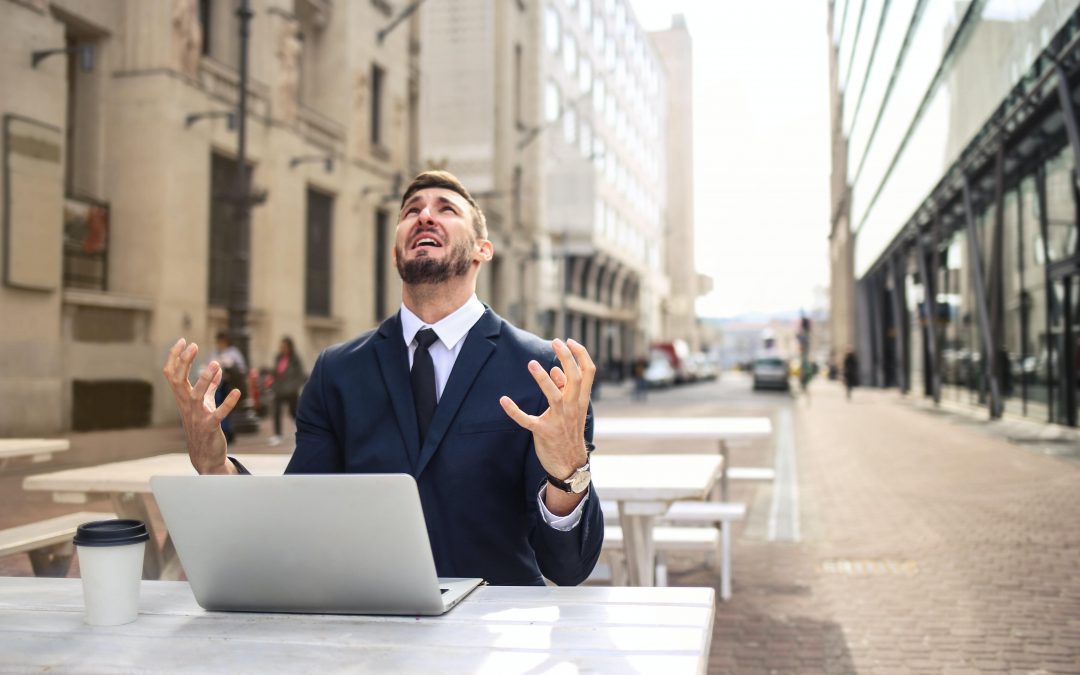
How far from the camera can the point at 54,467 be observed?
514 centimetres

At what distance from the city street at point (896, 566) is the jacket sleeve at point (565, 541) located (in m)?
2.07

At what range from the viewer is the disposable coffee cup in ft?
5.56

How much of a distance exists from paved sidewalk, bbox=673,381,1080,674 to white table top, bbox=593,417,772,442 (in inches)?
35.0

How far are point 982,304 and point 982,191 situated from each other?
363 cm

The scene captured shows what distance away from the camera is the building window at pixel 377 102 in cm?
2584

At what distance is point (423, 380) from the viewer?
2523 mm

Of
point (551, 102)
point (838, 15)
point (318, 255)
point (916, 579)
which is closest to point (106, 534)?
point (916, 579)

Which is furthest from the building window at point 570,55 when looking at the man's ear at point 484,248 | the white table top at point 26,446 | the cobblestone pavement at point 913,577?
the man's ear at point 484,248

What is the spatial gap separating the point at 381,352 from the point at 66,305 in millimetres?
3689

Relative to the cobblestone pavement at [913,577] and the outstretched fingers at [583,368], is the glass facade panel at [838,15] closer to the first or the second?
the cobblestone pavement at [913,577]

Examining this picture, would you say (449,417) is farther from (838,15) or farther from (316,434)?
(838,15)

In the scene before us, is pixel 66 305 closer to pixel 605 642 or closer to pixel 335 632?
pixel 335 632

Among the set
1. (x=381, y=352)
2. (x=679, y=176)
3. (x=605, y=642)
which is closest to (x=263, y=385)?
(x=381, y=352)

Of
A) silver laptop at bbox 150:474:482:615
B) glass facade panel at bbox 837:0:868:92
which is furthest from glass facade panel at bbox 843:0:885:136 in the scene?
silver laptop at bbox 150:474:482:615
